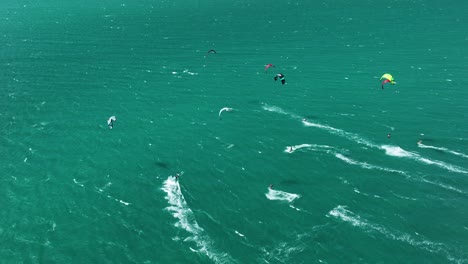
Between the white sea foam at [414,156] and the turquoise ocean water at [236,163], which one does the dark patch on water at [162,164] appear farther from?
the white sea foam at [414,156]

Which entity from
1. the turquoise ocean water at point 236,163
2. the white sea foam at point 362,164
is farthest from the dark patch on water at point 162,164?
the white sea foam at point 362,164

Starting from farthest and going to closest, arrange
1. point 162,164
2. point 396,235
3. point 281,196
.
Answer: point 162,164 < point 281,196 < point 396,235

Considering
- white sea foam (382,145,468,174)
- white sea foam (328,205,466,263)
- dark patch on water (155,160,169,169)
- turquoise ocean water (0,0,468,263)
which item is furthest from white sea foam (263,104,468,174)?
dark patch on water (155,160,169,169)

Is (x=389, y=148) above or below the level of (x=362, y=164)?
above

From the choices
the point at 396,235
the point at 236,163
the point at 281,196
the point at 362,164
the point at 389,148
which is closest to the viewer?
the point at 396,235

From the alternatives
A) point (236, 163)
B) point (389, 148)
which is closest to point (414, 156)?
point (389, 148)

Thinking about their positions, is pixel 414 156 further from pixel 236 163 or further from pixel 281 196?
pixel 236 163

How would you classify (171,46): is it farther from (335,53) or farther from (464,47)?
(464,47)
